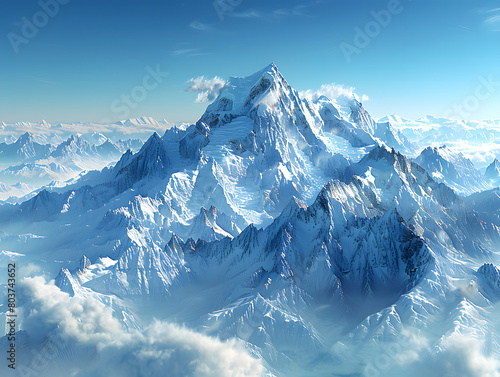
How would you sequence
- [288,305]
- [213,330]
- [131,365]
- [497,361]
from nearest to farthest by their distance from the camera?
[497,361] → [131,365] → [213,330] → [288,305]

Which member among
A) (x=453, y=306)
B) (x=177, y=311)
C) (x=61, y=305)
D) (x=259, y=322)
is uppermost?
(x=61, y=305)

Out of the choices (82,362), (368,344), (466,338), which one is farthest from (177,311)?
(466,338)

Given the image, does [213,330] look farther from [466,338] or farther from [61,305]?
[466,338]

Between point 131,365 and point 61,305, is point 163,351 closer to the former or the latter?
point 131,365

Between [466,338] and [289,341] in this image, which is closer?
[466,338]

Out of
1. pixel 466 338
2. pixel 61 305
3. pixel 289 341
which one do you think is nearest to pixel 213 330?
pixel 289 341

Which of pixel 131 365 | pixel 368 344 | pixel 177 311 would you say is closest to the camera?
pixel 131 365

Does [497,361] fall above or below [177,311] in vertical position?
below

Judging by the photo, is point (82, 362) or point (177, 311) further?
point (177, 311)

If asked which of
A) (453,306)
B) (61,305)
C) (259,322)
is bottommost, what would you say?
(453,306)
